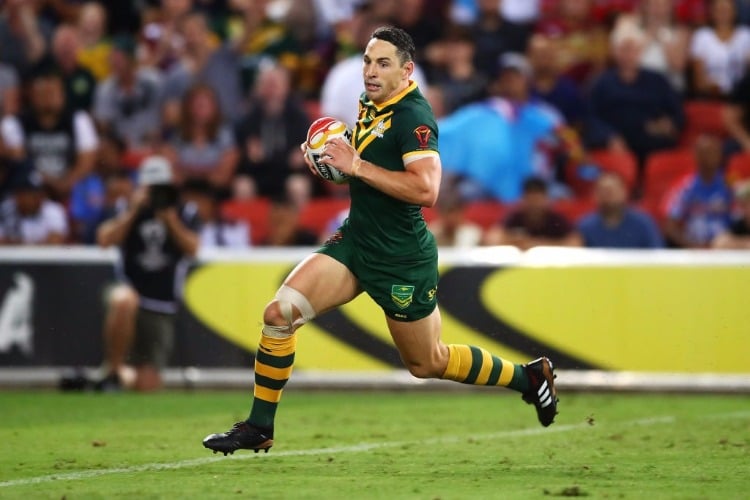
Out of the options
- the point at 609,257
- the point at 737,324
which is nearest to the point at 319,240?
the point at 609,257

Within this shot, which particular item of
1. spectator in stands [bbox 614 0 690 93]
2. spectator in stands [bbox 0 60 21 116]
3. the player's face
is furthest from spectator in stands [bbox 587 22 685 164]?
the player's face

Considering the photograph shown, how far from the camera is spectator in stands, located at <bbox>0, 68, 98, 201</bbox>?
642 inches

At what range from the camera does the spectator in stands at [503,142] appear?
48.9 ft

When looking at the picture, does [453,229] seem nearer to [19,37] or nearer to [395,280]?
[395,280]

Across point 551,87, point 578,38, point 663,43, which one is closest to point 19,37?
point 551,87

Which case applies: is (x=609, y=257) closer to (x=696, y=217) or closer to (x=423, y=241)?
(x=696, y=217)

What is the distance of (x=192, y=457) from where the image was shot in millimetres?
8203

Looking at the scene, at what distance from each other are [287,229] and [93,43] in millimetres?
5447

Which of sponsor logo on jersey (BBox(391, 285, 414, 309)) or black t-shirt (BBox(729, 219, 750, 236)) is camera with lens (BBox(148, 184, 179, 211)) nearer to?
black t-shirt (BBox(729, 219, 750, 236))

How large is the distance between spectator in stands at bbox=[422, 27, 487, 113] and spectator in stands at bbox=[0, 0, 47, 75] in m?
5.02

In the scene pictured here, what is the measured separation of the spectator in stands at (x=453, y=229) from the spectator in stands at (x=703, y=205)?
2.00 metres

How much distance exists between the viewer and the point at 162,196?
525 inches

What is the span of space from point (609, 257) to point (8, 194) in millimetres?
6598

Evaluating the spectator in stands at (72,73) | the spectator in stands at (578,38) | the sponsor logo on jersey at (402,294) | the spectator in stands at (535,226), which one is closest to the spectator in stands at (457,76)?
the spectator in stands at (578,38)
